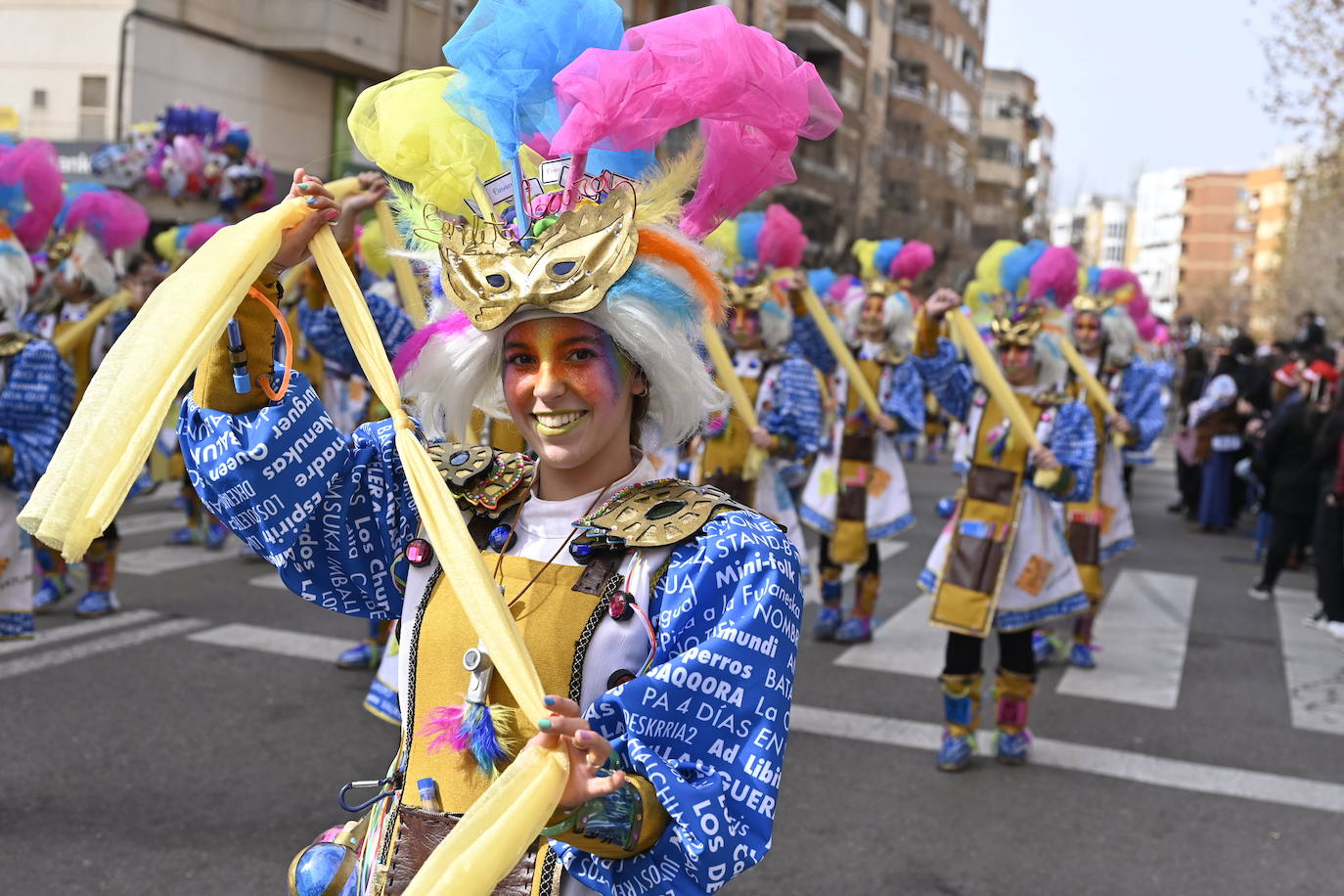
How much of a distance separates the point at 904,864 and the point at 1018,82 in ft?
282

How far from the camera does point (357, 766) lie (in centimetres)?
520

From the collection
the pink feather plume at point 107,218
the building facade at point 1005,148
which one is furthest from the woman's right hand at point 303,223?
the building facade at point 1005,148

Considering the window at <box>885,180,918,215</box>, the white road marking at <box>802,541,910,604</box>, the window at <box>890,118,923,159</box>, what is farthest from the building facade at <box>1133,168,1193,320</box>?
the white road marking at <box>802,541,910,604</box>

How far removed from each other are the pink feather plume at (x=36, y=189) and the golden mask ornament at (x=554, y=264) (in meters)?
4.61

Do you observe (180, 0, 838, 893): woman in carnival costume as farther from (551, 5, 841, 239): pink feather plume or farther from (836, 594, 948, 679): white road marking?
(836, 594, 948, 679): white road marking

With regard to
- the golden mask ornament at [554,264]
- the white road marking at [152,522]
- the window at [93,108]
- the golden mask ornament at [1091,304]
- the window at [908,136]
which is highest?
the window at [908,136]

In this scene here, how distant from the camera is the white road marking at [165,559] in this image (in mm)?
8641

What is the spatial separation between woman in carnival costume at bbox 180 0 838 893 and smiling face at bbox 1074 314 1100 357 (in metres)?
6.35

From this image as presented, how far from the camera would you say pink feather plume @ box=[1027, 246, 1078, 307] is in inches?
253

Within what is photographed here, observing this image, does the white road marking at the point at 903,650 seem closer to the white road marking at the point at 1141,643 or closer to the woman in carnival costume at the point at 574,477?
the white road marking at the point at 1141,643

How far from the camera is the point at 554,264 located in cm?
206

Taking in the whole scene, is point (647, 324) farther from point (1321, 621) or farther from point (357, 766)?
point (1321, 621)

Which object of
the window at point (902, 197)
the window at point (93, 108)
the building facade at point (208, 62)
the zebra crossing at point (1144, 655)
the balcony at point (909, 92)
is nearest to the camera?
the zebra crossing at point (1144, 655)

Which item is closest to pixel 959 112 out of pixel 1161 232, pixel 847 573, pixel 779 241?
pixel 847 573
